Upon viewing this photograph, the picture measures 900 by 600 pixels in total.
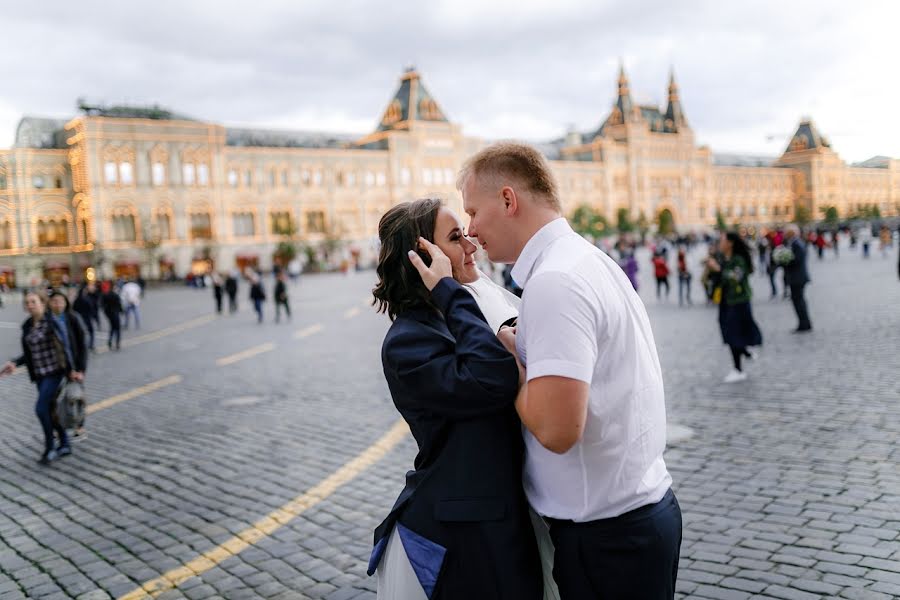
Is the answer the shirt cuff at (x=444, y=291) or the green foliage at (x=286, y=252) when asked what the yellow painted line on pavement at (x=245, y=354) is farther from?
the green foliage at (x=286, y=252)

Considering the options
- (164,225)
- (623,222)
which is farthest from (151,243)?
(623,222)

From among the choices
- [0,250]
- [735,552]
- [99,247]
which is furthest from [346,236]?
[735,552]

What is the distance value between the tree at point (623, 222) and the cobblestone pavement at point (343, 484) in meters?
71.4

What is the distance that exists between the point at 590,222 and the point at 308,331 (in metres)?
64.2

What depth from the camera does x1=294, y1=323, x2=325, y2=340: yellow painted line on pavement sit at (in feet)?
57.6

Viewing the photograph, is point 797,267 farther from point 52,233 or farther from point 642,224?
point 642,224

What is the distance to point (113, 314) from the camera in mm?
17688

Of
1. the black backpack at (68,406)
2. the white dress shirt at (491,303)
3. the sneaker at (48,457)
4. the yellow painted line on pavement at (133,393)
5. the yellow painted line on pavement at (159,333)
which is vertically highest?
the white dress shirt at (491,303)

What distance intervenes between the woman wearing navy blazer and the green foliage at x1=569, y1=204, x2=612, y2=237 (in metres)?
76.7

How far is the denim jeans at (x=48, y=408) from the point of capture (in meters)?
7.50

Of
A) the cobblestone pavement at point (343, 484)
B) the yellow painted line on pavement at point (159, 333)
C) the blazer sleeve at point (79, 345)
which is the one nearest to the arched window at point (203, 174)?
the yellow painted line on pavement at point (159, 333)

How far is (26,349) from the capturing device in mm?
7852

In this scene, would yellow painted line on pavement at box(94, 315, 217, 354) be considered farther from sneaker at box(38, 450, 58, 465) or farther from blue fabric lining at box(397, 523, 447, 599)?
blue fabric lining at box(397, 523, 447, 599)

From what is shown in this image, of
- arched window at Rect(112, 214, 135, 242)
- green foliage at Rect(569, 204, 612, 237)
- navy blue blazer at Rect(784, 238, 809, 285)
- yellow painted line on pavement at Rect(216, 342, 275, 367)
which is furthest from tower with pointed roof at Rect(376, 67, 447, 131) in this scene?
navy blue blazer at Rect(784, 238, 809, 285)
